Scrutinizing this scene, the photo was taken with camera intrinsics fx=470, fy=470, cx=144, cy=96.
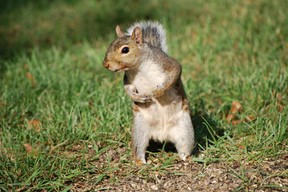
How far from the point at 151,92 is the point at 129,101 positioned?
3.10 ft

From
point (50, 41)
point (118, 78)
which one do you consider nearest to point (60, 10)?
point (50, 41)

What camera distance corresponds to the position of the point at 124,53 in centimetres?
314

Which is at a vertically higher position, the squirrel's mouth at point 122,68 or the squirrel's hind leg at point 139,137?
the squirrel's mouth at point 122,68

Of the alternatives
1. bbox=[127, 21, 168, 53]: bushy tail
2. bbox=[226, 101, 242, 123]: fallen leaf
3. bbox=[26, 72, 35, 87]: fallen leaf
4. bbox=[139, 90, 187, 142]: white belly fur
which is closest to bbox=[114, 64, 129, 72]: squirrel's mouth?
bbox=[139, 90, 187, 142]: white belly fur

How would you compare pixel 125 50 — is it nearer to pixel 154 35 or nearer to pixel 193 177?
pixel 154 35

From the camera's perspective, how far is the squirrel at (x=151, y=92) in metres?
3.16

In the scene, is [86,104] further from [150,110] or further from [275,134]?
[275,134]

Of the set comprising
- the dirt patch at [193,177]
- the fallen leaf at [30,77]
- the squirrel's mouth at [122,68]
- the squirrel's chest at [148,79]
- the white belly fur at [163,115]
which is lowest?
the dirt patch at [193,177]

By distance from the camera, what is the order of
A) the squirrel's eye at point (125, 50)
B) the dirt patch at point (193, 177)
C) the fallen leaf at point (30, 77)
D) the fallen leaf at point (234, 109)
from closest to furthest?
1. the dirt patch at point (193, 177)
2. the squirrel's eye at point (125, 50)
3. the fallen leaf at point (234, 109)
4. the fallen leaf at point (30, 77)

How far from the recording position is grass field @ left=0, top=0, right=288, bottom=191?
3.22 m

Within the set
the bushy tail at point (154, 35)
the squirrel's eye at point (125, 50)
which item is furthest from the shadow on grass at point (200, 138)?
the squirrel's eye at point (125, 50)

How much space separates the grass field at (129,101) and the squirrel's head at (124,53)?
0.74m

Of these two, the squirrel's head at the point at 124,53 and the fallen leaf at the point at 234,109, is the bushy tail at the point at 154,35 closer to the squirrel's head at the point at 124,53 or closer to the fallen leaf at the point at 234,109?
the squirrel's head at the point at 124,53

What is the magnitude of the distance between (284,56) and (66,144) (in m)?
2.50
